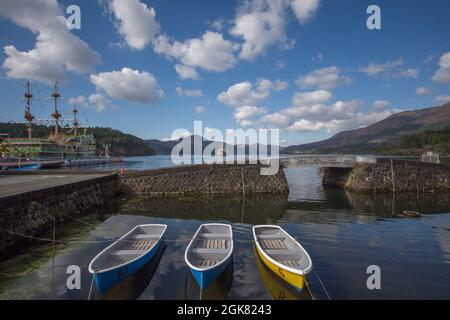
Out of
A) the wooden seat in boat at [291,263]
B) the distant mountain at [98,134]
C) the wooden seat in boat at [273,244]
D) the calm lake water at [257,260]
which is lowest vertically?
the calm lake water at [257,260]

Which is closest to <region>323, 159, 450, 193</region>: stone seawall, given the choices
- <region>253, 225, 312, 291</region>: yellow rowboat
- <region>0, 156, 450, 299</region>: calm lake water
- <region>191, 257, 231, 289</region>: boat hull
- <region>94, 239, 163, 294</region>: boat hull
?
<region>0, 156, 450, 299</region>: calm lake water

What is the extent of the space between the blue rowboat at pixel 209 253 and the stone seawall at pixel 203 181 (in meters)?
16.1

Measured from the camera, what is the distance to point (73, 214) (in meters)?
20.3

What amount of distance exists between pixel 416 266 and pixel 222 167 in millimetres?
22615

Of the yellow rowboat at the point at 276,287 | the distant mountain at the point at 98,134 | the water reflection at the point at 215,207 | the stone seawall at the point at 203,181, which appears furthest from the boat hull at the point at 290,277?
the distant mountain at the point at 98,134

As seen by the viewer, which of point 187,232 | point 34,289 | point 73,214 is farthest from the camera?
point 73,214

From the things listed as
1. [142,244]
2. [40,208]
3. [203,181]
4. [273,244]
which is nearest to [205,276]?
[273,244]

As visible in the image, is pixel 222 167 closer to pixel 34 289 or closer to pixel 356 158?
pixel 356 158

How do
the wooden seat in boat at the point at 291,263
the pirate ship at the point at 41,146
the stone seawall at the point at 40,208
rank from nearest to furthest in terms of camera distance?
the wooden seat in boat at the point at 291,263 < the stone seawall at the point at 40,208 < the pirate ship at the point at 41,146

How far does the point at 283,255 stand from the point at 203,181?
69.1ft

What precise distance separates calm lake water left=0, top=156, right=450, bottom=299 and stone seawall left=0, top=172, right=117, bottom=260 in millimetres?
1041

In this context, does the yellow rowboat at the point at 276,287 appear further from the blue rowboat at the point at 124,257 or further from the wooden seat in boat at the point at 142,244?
the wooden seat in boat at the point at 142,244

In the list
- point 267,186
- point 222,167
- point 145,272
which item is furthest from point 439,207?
point 145,272

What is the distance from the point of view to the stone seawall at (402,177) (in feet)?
109
